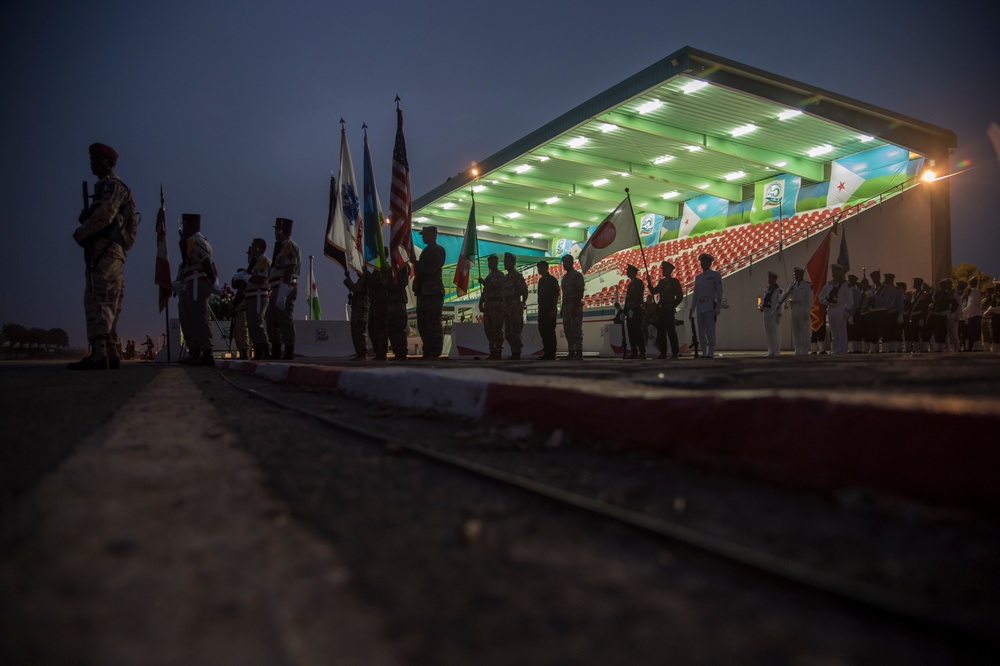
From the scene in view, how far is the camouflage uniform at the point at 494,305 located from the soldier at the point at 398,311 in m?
1.26

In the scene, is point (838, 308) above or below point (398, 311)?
below

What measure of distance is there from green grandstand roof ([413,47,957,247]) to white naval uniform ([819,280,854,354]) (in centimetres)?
693

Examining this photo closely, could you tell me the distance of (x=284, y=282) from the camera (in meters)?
9.35

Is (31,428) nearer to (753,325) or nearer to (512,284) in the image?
(512,284)

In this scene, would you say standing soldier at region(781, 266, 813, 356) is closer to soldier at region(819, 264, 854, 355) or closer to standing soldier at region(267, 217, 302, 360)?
soldier at region(819, 264, 854, 355)

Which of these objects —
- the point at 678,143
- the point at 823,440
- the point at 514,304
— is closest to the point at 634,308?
the point at 514,304

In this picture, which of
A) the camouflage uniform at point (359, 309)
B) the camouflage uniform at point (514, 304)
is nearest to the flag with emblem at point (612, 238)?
the camouflage uniform at point (514, 304)

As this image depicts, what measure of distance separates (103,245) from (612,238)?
8941 millimetres

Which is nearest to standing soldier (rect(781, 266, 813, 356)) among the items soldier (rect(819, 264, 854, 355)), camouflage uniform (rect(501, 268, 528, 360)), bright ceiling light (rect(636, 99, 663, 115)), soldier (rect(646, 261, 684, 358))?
soldier (rect(819, 264, 854, 355))

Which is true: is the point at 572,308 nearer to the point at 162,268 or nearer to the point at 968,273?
the point at 162,268

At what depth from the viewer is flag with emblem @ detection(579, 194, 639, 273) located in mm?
12398

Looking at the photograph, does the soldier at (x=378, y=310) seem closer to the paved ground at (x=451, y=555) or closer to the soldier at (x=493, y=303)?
the soldier at (x=493, y=303)

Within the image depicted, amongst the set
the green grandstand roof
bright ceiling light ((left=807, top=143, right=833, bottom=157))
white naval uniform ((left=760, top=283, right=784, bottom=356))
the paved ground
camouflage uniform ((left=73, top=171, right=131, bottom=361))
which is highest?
the green grandstand roof

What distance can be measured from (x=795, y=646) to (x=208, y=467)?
53.8 inches
